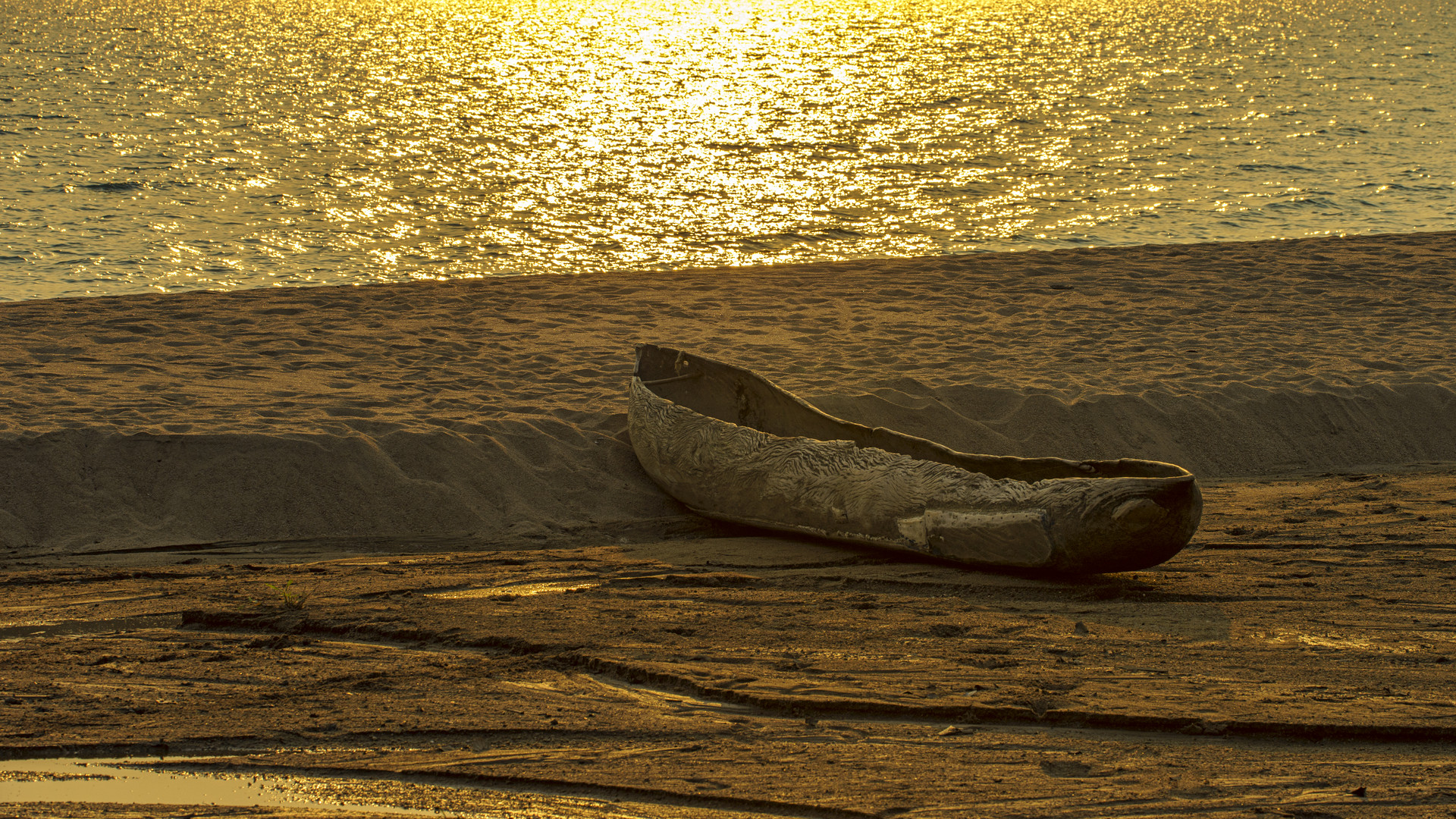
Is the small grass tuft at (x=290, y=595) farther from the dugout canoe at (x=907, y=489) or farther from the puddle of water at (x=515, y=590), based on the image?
the dugout canoe at (x=907, y=489)

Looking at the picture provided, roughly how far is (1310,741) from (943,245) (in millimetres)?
12130

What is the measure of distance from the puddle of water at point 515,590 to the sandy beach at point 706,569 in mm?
27

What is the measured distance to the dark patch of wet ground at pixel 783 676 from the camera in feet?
10.1

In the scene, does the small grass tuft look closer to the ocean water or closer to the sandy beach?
the sandy beach

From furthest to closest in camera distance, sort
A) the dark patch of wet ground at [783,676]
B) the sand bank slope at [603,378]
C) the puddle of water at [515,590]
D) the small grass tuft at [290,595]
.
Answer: the sand bank slope at [603,378], the puddle of water at [515,590], the small grass tuft at [290,595], the dark patch of wet ground at [783,676]

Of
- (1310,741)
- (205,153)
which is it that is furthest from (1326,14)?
(1310,741)

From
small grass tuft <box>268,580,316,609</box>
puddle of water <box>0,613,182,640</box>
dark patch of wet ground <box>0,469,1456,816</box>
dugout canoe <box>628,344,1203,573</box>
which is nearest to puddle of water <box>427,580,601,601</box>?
dark patch of wet ground <box>0,469,1456,816</box>

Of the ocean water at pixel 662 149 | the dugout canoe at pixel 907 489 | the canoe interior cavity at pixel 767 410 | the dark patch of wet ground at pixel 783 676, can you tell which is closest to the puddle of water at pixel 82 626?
the dark patch of wet ground at pixel 783 676

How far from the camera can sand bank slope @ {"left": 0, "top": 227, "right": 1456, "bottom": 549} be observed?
5871 mm

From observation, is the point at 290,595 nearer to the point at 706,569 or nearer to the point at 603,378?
the point at 706,569

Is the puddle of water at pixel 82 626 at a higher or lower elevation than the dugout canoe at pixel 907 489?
lower

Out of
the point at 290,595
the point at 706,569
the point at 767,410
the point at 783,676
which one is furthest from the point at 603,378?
the point at 783,676

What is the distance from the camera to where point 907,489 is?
5008mm

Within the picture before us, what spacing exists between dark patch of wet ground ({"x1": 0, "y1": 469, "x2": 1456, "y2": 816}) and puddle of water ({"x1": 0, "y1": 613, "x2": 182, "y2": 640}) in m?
0.01
